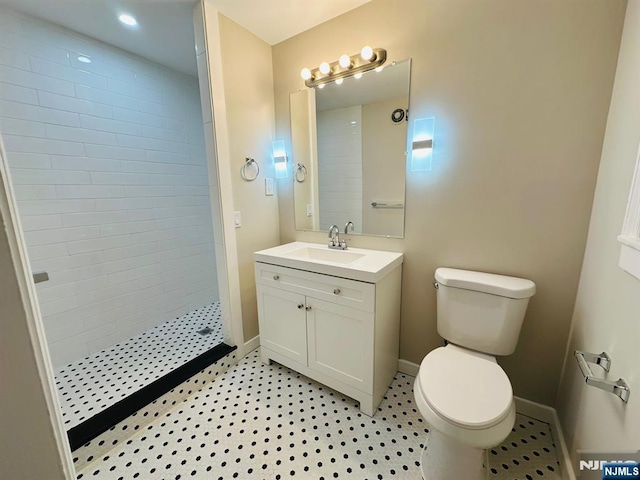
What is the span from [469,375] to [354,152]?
1.50 meters

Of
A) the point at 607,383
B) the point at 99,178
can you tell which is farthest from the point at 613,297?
the point at 99,178

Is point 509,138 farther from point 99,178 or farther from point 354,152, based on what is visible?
point 99,178

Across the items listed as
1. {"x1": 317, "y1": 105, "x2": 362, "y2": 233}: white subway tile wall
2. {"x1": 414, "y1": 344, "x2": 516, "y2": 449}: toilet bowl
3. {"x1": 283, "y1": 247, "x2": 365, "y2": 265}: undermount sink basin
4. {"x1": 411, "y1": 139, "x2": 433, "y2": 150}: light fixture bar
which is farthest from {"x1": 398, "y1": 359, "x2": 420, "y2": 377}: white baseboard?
{"x1": 411, "y1": 139, "x2": 433, "y2": 150}: light fixture bar

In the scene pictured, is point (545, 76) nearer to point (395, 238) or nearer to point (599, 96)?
point (599, 96)

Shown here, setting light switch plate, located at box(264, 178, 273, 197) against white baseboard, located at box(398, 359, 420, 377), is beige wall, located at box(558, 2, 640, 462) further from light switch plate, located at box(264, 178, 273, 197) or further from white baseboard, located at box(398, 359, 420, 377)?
light switch plate, located at box(264, 178, 273, 197)

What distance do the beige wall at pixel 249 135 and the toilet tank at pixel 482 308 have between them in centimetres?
139

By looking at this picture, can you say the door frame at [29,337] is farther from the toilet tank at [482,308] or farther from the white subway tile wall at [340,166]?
the white subway tile wall at [340,166]

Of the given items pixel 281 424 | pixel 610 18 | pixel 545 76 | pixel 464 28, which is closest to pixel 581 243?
pixel 545 76

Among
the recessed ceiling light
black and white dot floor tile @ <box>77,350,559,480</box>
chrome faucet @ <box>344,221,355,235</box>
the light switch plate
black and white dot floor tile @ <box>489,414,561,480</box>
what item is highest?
the recessed ceiling light

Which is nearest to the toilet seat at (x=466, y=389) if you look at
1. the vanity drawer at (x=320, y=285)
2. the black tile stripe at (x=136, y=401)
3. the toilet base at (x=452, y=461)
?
the toilet base at (x=452, y=461)

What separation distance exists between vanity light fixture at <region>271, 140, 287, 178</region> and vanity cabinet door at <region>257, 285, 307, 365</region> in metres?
0.98

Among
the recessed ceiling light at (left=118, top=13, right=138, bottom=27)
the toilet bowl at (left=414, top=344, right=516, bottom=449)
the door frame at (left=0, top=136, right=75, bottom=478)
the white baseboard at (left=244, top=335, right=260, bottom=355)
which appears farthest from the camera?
the white baseboard at (left=244, top=335, right=260, bottom=355)

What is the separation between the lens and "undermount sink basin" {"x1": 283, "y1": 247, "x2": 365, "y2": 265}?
1.82 metres

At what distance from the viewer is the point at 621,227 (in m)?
0.95
